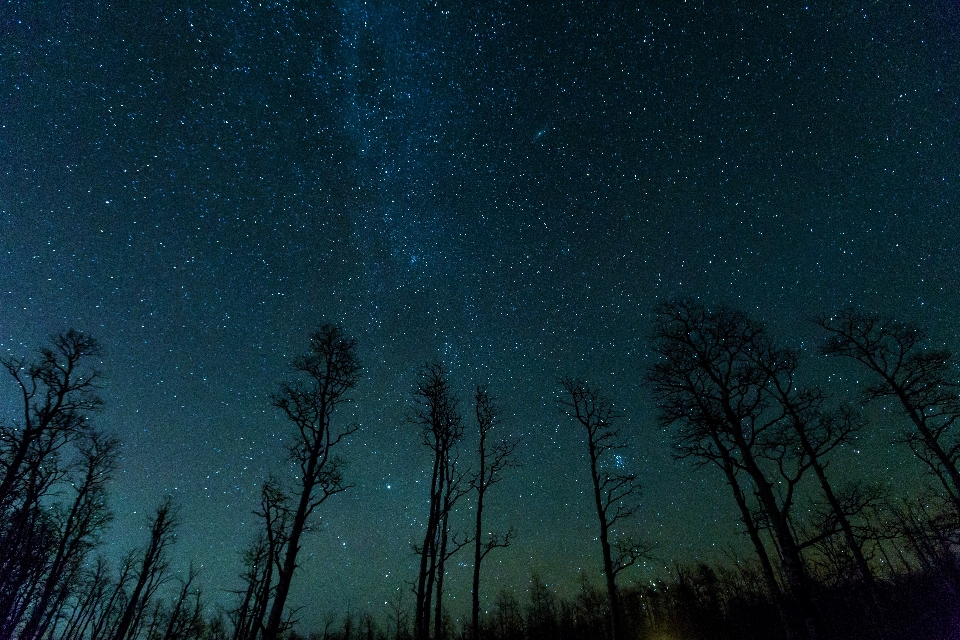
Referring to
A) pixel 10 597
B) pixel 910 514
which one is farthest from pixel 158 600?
pixel 910 514

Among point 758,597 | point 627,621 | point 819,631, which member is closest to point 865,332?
point 819,631

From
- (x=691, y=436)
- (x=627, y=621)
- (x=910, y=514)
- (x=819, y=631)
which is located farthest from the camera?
(x=627, y=621)

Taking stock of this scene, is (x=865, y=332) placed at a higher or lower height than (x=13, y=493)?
higher

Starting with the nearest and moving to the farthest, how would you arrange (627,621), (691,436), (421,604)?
(691,436) < (421,604) < (627,621)

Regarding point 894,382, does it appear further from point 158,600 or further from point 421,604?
point 158,600

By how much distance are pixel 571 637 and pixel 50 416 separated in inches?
3413

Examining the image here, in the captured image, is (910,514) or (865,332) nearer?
(865,332)

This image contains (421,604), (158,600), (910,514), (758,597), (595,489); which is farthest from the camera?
(758,597)

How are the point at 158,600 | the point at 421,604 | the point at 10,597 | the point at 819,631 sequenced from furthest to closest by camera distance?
the point at 158,600 → the point at 10,597 → the point at 421,604 → the point at 819,631

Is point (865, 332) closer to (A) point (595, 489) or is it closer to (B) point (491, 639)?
(A) point (595, 489)

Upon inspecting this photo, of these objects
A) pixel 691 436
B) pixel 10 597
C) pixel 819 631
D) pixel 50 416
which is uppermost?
pixel 50 416

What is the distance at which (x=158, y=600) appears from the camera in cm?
5528

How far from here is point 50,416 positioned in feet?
58.5

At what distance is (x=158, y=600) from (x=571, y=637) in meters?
66.2
